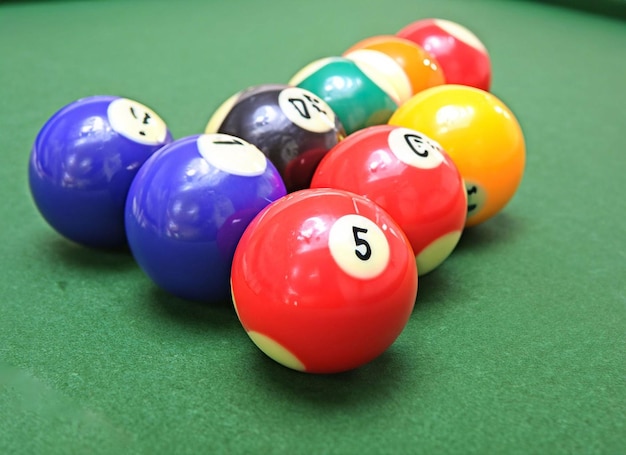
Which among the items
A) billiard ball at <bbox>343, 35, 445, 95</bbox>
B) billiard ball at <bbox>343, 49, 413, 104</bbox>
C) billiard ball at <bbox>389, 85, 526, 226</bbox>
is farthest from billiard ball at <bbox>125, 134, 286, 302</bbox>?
billiard ball at <bbox>343, 35, 445, 95</bbox>

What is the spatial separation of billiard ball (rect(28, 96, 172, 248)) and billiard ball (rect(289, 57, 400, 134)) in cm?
67

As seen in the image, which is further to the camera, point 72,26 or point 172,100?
point 72,26

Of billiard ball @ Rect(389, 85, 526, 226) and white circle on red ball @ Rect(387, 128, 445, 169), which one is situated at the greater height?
white circle on red ball @ Rect(387, 128, 445, 169)

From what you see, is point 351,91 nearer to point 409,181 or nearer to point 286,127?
point 286,127

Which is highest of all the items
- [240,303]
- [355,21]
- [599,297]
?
[240,303]

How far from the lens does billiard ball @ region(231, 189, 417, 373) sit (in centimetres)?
171

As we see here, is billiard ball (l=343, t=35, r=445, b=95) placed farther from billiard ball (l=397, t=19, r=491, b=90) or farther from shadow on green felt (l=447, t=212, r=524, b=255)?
shadow on green felt (l=447, t=212, r=524, b=255)

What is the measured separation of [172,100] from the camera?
387cm

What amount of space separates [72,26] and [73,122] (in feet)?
10.7

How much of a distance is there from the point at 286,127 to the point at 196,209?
489mm

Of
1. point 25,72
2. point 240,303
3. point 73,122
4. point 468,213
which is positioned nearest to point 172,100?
point 25,72

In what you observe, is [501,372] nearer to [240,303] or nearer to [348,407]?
[348,407]

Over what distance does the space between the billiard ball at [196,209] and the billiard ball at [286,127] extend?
0.78ft

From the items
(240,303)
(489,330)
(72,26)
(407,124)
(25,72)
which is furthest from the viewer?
(72,26)
